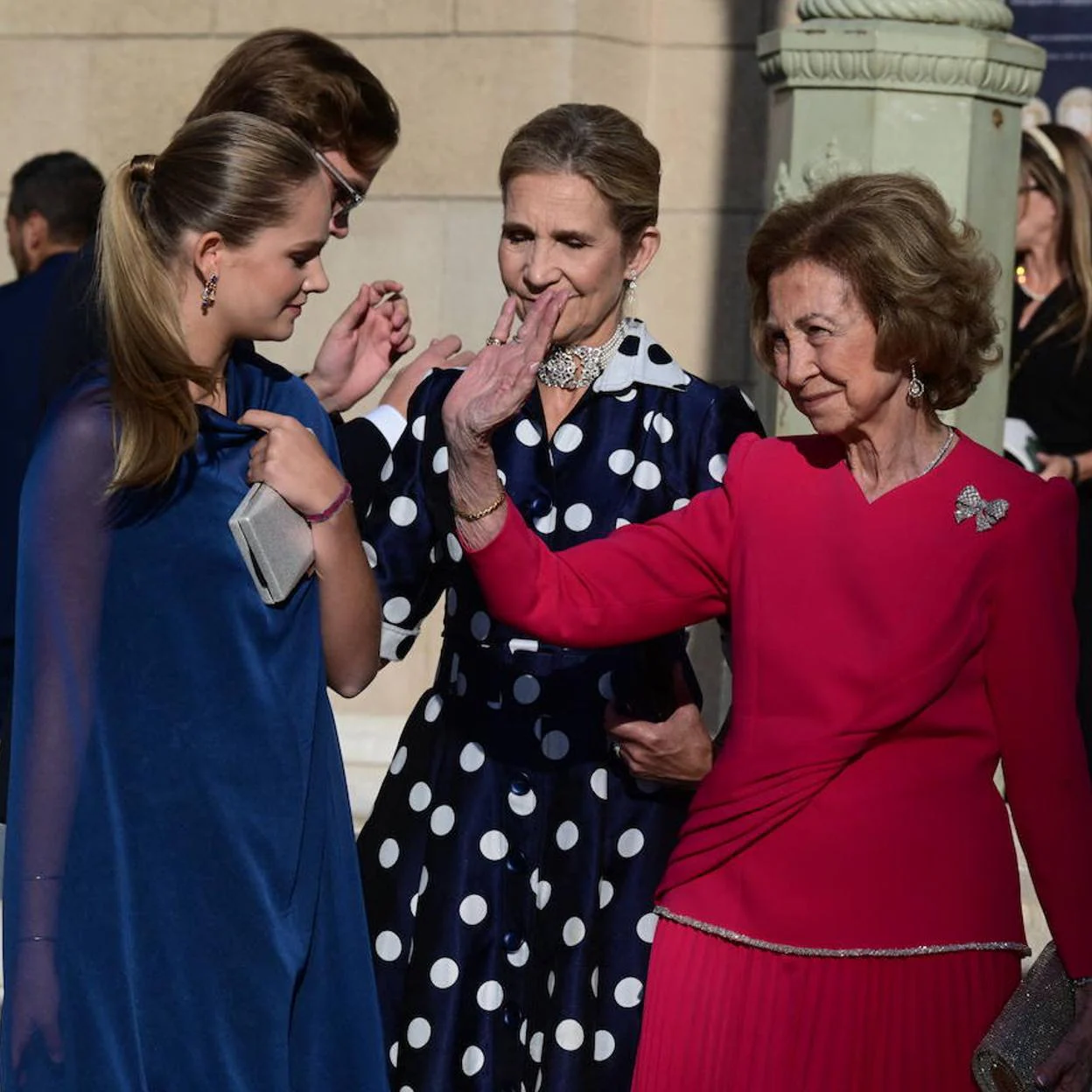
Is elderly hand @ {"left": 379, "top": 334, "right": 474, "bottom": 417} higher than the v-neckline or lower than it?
higher

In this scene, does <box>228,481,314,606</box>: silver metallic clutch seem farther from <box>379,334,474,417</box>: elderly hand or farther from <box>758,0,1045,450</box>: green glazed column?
<box>758,0,1045,450</box>: green glazed column

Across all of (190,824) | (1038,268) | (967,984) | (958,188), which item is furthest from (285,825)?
(1038,268)

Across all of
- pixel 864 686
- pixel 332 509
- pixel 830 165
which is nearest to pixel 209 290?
pixel 332 509

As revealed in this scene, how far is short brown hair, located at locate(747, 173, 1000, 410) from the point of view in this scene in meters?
3.26

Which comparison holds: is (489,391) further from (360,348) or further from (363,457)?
(360,348)

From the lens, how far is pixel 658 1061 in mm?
3305

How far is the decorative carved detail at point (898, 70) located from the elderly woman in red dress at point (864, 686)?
1.92 metres

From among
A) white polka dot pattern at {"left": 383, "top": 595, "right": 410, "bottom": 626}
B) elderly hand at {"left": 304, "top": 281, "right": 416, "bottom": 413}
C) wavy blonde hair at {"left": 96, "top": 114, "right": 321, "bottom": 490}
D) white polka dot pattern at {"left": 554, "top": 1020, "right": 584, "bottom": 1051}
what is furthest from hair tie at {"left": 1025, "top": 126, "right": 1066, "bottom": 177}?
white polka dot pattern at {"left": 554, "top": 1020, "right": 584, "bottom": 1051}

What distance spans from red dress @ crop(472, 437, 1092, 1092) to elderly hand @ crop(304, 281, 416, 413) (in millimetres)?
1206

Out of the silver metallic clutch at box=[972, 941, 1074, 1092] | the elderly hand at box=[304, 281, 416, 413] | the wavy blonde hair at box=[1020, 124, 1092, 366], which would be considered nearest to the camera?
the silver metallic clutch at box=[972, 941, 1074, 1092]

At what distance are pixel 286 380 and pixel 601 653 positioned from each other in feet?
2.09

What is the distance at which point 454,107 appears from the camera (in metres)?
6.97

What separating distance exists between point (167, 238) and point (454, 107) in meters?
3.68

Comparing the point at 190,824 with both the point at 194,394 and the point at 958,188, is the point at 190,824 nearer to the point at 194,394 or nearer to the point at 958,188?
the point at 194,394
